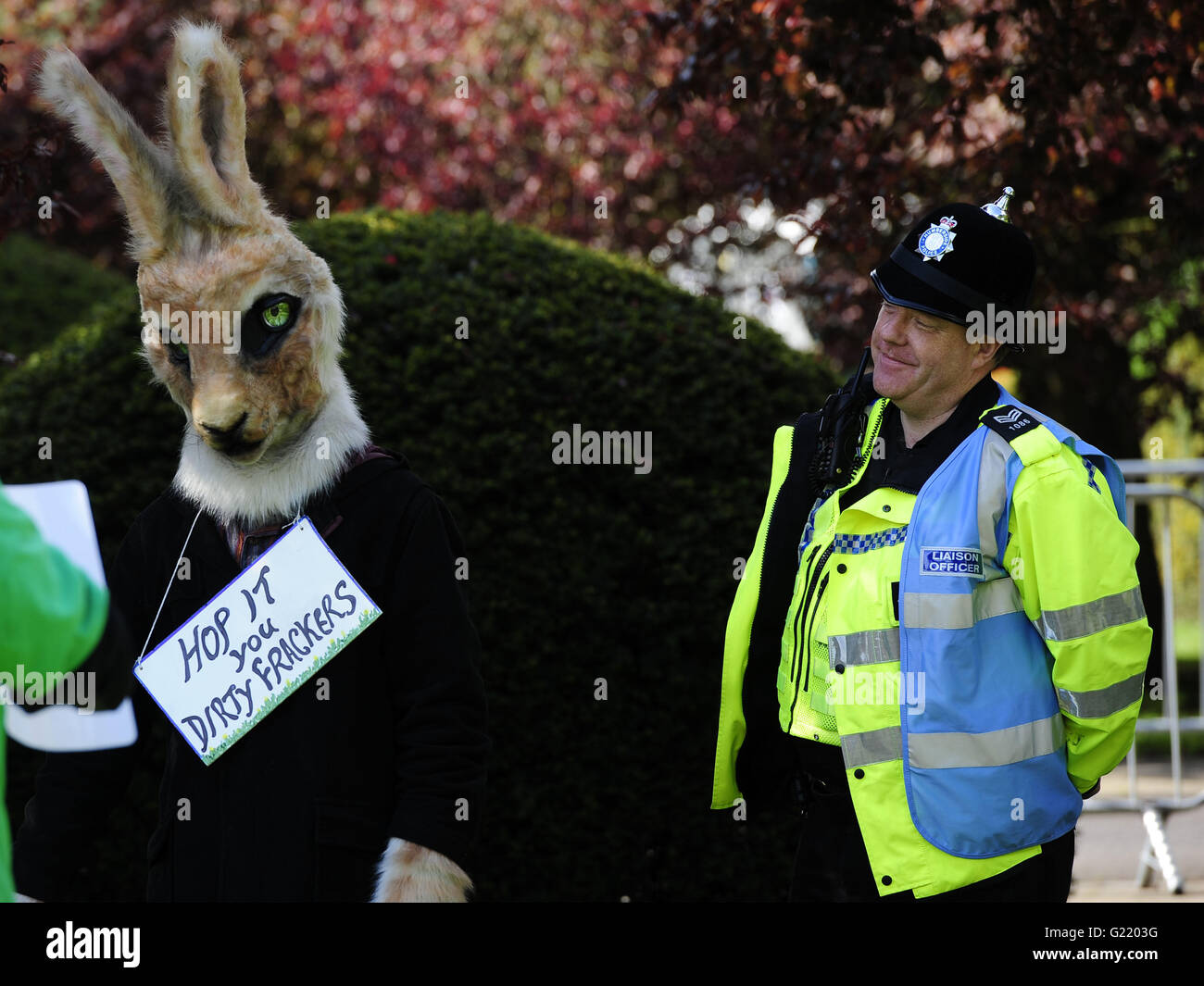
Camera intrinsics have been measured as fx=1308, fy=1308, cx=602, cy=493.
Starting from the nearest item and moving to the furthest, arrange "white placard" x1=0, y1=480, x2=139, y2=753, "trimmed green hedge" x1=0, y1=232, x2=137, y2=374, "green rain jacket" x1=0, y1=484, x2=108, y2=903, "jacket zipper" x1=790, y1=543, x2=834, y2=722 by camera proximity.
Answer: "green rain jacket" x1=0, y1=484, x2=108, y2=903 < "white placard" x1=0, y1=480, x2=139, y2=753 < "jacket zipper" x1=790, y1=543, x2=834, y2=722 < "trimmed green hedge" x1=0, y1=232, x2=137, y2=374

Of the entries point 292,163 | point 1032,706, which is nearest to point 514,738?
point 1032,706

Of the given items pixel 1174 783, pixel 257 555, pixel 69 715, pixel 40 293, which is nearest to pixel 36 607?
pixel 69 715

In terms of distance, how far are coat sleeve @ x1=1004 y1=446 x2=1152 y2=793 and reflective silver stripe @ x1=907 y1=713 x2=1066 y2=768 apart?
101 millimetres

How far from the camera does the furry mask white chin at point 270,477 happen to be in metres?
2.61

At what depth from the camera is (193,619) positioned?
2568mm

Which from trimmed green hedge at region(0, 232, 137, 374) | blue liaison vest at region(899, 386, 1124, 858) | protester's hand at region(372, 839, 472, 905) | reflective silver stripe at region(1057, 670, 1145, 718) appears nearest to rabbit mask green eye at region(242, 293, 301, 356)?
protester's hand at region(372, 839, 472, 905)

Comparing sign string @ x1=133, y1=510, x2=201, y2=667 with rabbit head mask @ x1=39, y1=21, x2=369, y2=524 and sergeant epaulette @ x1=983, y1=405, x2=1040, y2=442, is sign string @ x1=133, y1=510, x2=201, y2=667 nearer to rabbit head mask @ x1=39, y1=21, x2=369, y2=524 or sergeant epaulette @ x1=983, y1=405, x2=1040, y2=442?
rabbit head mask @ x1=39, y1=21, x2=369, y2=524

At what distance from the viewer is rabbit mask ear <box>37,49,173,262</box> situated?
98.3 inches

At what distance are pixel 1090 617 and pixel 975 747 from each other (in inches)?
13.3

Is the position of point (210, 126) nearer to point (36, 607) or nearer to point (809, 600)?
point (36, 607)

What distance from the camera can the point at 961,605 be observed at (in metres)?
2.57

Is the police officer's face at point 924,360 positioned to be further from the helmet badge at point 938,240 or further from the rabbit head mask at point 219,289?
the rabbit head mask at point 219,289

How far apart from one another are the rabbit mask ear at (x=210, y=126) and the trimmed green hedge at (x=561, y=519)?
169 cm
